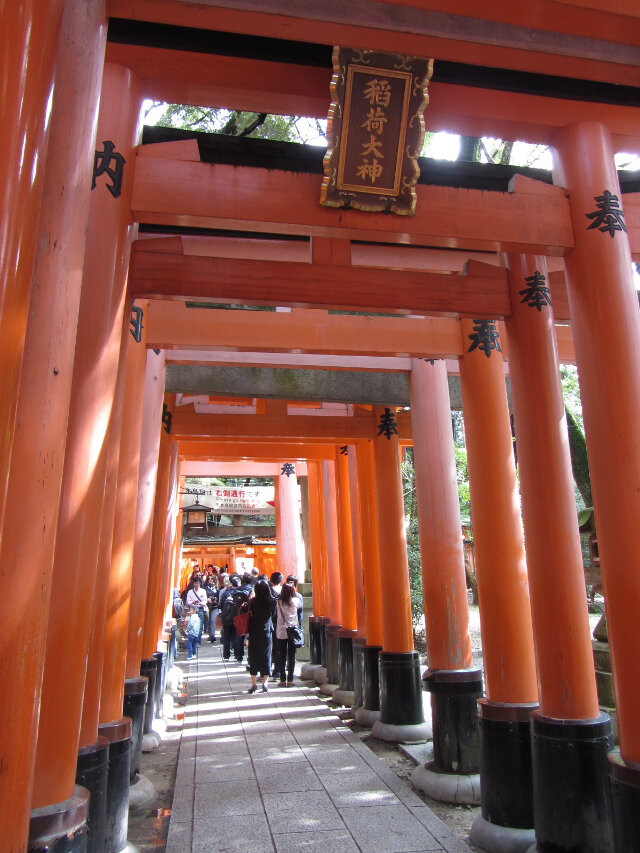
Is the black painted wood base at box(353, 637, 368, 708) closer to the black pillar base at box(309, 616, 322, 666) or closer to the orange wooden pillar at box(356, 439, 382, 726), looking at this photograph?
the orange wooden pillar at box(356, 439, 382, 726)

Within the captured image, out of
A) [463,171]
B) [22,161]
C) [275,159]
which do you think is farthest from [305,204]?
[22,161]

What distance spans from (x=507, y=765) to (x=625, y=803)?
1.43 m

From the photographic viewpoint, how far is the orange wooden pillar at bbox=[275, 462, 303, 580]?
15808mm

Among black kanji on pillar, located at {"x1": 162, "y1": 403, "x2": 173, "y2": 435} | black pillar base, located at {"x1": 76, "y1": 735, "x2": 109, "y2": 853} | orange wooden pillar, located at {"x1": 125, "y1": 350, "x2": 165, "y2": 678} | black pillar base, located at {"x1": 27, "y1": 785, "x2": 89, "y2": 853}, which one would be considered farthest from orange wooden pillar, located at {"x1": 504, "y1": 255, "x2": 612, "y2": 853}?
black kanji on pillar, located at {"x1": 162, "y1": 403, "x2": 173, "y2": 435}

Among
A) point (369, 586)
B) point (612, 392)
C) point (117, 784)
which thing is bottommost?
point (117, 784)

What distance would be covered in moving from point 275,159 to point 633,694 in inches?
154

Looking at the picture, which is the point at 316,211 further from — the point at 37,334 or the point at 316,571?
the point at 316,571

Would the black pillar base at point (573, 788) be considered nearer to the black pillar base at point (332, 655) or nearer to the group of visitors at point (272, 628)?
the group of visitors at point (272, 628)

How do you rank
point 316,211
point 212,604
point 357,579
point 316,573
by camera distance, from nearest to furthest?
point 316,211 < point 357,579 < point 316,573 < point 212,604

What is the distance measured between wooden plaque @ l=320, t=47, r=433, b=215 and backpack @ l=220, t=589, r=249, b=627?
9510mm

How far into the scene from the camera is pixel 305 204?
3.94 m


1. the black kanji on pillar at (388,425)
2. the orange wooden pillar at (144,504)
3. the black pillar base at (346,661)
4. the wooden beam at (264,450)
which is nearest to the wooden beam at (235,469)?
the wooden beam at (264,450)

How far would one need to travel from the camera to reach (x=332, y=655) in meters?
11.2

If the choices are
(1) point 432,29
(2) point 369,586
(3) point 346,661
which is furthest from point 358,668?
(1) point 432,29
